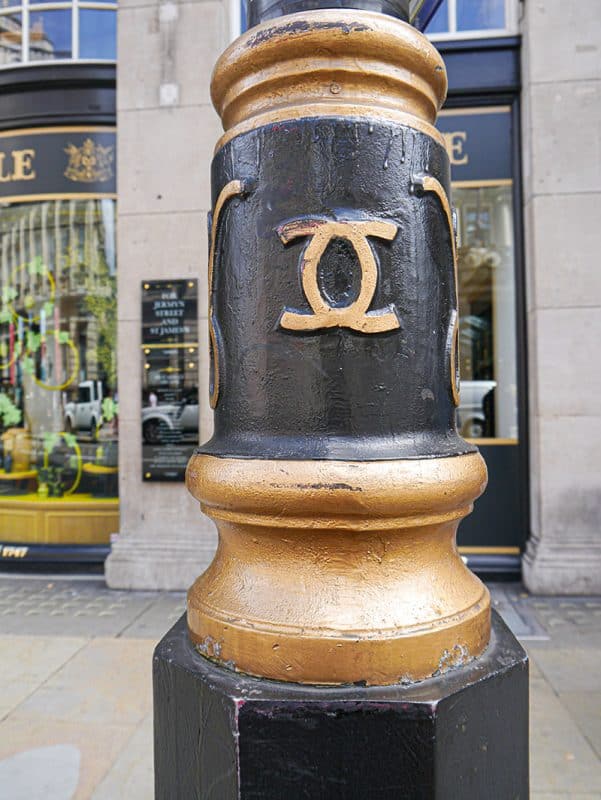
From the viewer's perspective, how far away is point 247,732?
113 cm

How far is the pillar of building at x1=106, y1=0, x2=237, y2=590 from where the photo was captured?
6.34 metres

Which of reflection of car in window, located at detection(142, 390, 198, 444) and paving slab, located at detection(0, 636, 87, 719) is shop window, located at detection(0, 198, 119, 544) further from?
paving slab, located at detection(0, 636, 87, 719)

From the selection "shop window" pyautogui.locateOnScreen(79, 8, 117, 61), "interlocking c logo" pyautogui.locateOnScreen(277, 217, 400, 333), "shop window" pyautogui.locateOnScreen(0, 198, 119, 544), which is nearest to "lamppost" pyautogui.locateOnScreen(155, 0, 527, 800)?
"interlocking c logo" pyautogui.locateOnScreen(277, 217, 400, 333)

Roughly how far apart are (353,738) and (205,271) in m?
5.44

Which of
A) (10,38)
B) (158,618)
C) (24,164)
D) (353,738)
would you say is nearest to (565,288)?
(158,618)

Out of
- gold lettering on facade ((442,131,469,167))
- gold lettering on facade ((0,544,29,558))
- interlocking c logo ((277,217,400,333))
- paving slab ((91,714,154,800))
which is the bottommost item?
paving slab ((91,714,154,800))

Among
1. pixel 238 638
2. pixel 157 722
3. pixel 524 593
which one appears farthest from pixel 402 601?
pixel 524 593

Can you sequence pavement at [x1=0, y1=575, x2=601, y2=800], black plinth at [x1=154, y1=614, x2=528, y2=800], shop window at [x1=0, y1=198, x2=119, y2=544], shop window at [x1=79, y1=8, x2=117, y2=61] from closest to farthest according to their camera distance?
black plinth at [x1=154, y1=614, x2=528, y2=800] → pavement at [x1=0, y1=575, x2=601, y2=800] → shop window at [x1=79, y1=8, x2=117, y2=61] → shop window at [x1=0, y1=198, x2=119, y2=544]

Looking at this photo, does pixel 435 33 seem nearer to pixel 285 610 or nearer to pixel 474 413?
pixel 474 413

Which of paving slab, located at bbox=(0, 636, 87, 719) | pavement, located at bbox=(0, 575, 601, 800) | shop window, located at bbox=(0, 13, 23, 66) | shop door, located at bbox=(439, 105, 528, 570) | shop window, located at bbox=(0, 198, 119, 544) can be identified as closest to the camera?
pavement, located at bbox=(0, 575, 601, 800)

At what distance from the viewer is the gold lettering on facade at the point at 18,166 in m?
7.26

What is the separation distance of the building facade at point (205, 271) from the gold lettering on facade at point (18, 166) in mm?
→ 44

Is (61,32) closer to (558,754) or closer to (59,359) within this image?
(59,359)

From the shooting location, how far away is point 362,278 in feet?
4.08
